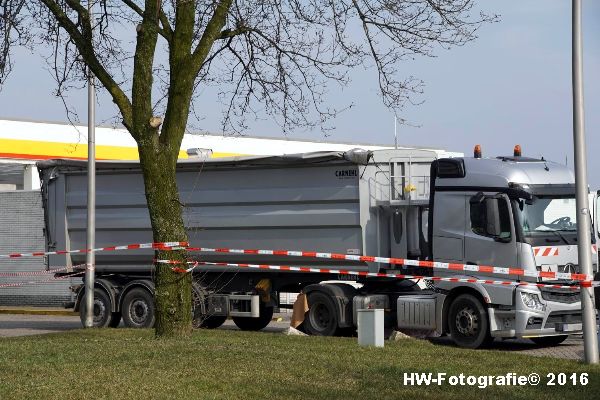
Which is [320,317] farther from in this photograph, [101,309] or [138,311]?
[101,309]

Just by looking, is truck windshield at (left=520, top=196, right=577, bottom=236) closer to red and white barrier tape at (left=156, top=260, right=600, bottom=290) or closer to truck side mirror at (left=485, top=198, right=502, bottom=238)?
truck side mirror at (left=485, top=198, right=502, bottom=238)

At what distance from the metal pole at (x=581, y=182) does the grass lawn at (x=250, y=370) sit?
645mm

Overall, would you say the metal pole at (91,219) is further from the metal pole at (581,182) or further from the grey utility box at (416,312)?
the metal pole at (581,182)

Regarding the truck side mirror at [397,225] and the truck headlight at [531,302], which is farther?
the truck side mirror at [397,225]

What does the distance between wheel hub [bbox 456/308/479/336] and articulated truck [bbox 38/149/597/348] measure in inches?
0.8

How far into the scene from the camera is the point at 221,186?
21.3 meters

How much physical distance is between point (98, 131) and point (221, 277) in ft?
67.2

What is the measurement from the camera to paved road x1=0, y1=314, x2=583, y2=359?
57.7ft

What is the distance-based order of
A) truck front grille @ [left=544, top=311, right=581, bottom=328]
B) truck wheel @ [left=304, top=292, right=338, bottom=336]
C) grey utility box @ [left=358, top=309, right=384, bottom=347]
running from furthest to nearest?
1. truck wheel @ [left=304, top=292, right=338, bottom=336]
2. truck front grille @ [left=544, top=311, right=581, bottom=328]
3. grey utility box @ [left=358, top=309, right=384, bottom=347]

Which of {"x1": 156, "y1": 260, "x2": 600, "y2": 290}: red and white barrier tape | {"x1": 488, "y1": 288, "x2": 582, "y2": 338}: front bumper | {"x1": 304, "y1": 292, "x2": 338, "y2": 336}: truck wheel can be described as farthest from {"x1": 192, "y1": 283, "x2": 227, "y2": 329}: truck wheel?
{"x1": 488, "y1": 288, "x2": 582, "y2": 338}: front bumper

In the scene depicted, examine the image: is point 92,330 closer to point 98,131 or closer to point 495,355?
point 495,355

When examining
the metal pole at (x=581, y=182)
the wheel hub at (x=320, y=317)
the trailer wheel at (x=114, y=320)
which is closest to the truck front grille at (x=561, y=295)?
the metal pole at (x=581, y=182)

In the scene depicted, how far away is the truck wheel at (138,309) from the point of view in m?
22.0

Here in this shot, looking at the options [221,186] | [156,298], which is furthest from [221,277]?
[156,298]
